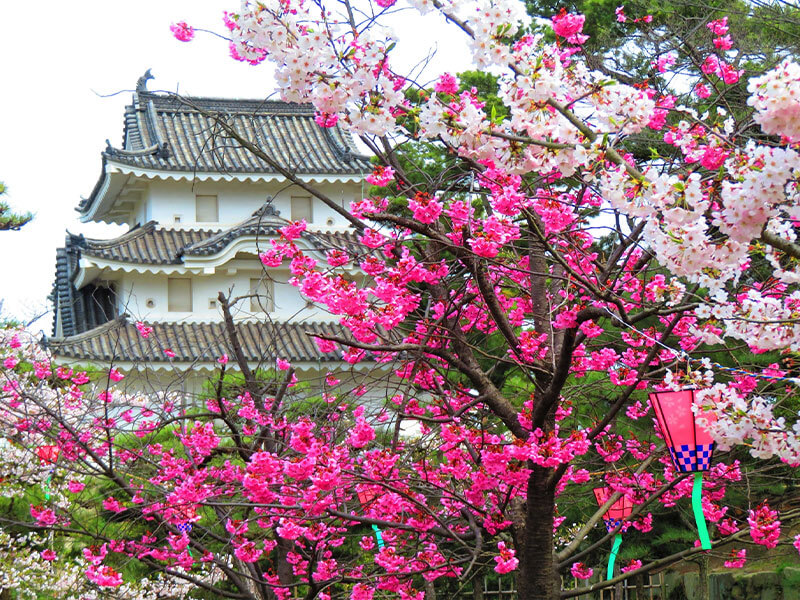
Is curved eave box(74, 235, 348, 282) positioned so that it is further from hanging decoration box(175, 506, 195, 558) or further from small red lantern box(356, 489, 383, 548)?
small red lantern box(356, 489, 383, 548)

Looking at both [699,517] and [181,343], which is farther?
[181,343]

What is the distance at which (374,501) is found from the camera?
205 inches

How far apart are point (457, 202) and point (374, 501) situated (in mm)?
1924

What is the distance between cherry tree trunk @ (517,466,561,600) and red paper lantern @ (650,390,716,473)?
2.29 feet

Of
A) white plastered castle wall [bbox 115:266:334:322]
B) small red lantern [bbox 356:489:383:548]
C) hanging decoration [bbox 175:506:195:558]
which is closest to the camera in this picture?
small red lantern [bbox 356:489:383:548]

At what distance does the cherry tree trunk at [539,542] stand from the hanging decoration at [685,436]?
702 millimetres

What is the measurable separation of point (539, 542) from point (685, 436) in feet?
3.26

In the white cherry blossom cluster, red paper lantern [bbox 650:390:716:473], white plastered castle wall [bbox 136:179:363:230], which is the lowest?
red paper lantern [bbox 650:390:716:473]

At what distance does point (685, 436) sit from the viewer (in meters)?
4.10

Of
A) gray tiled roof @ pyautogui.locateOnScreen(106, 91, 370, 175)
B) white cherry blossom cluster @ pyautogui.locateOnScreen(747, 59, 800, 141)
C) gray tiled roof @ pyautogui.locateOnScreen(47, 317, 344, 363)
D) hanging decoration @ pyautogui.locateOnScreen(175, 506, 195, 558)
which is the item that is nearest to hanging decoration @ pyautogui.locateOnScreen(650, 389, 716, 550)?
white cherry blossom cluster @ pyautogui.locateOnScreen(747, 59, 800, 141)

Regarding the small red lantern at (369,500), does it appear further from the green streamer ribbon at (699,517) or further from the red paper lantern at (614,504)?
the green streamer ribbon at (699,517)

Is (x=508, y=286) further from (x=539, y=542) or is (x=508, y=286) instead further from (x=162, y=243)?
(x=162, y=243)

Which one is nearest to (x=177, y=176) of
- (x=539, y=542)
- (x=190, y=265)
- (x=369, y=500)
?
(x=190, y=265)

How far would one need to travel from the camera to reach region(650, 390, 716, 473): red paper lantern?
4066 mm
